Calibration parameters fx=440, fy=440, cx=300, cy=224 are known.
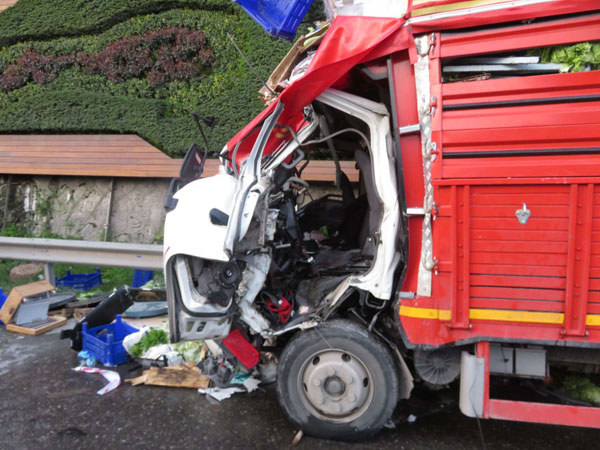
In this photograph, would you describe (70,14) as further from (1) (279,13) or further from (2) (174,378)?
(2) (174,378)

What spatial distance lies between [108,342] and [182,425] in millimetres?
1326

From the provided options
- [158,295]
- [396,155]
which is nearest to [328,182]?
[158,295]

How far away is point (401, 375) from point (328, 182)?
185 inches

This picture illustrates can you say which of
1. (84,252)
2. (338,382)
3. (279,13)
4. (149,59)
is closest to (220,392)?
(338,382)

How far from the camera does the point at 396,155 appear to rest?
9.12ft

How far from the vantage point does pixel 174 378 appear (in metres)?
3.65

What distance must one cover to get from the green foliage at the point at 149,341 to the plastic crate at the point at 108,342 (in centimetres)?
12

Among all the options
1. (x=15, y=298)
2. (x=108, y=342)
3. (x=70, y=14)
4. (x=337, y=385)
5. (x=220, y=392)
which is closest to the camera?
(x=337, y=385)

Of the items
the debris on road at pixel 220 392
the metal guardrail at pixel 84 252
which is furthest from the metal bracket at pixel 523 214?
the metal guardrail at pixel 84 252

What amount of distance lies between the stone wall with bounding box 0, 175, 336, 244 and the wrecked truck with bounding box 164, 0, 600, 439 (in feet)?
17.7

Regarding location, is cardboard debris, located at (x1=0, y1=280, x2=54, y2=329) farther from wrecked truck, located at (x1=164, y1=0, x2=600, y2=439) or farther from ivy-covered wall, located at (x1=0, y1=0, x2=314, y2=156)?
ivy-covered wall, located at (x1=0, y1=0, x2=314, y2=156)

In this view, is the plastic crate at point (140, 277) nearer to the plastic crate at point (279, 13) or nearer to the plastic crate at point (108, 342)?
the plastic crate at point (108, 342)

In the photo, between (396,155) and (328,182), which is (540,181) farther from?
(328,182)

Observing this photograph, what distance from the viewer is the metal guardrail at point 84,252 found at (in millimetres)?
5402
